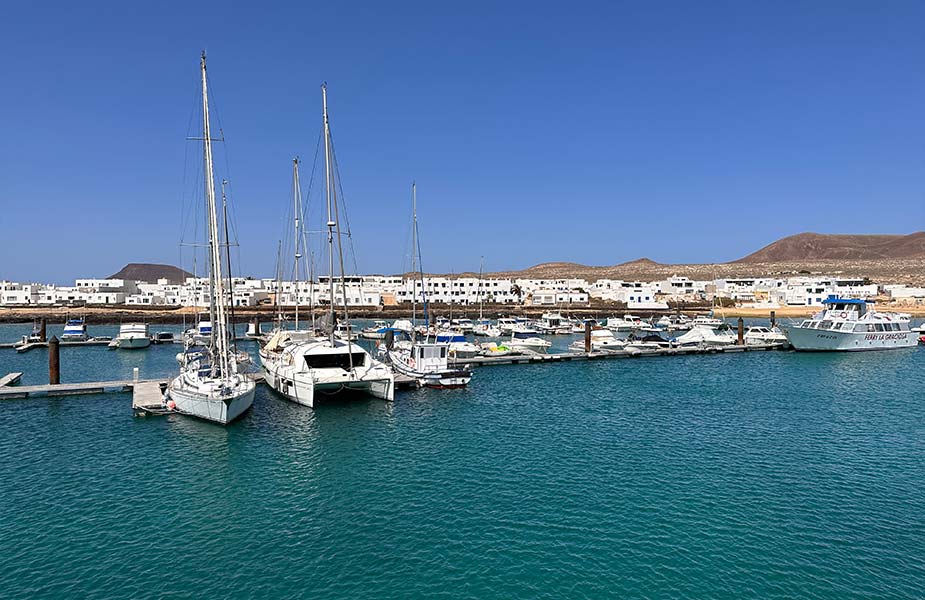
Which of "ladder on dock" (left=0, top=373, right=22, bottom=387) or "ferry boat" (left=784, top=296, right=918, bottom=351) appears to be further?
"ferry boat" (left=784, top=296, right=918, bottom=351)

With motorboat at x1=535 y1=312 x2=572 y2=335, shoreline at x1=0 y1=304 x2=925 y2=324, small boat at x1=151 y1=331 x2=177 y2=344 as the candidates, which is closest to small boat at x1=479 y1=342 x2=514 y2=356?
motorboat at x1=535 y1=312 x2=572 y2=335

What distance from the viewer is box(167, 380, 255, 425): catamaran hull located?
29.5 m

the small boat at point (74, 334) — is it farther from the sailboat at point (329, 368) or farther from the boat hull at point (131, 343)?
the sailboat at point (329, 368)

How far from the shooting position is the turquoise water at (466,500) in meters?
15.4

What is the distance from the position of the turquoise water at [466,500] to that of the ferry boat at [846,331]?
103ft

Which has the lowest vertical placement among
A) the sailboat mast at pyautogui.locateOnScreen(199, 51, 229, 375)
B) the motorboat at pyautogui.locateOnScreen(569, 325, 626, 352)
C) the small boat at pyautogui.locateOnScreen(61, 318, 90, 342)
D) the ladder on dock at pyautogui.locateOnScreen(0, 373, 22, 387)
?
the motorboat at pyautogui.locateOnScreen(569, 325, 626, 352)

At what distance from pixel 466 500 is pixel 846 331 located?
61.3 meters

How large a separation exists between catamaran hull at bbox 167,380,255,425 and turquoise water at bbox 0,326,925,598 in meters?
0.64

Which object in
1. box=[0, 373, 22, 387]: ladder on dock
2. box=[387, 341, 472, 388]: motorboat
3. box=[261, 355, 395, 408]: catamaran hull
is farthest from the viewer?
box=[387, 341, 472, 388]: motorboat

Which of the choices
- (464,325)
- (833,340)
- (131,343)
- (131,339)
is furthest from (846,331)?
(131,343)

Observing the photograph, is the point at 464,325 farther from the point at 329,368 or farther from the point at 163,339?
the point at 329,368

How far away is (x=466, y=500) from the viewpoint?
20562mm

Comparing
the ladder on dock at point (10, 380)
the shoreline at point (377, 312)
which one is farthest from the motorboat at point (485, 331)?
the ladder on dock at point (10, 380)

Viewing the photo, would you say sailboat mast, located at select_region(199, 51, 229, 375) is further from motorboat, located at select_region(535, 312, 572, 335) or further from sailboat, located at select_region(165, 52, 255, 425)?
motorboat, located at select_region(535, 312, 572, 335)
